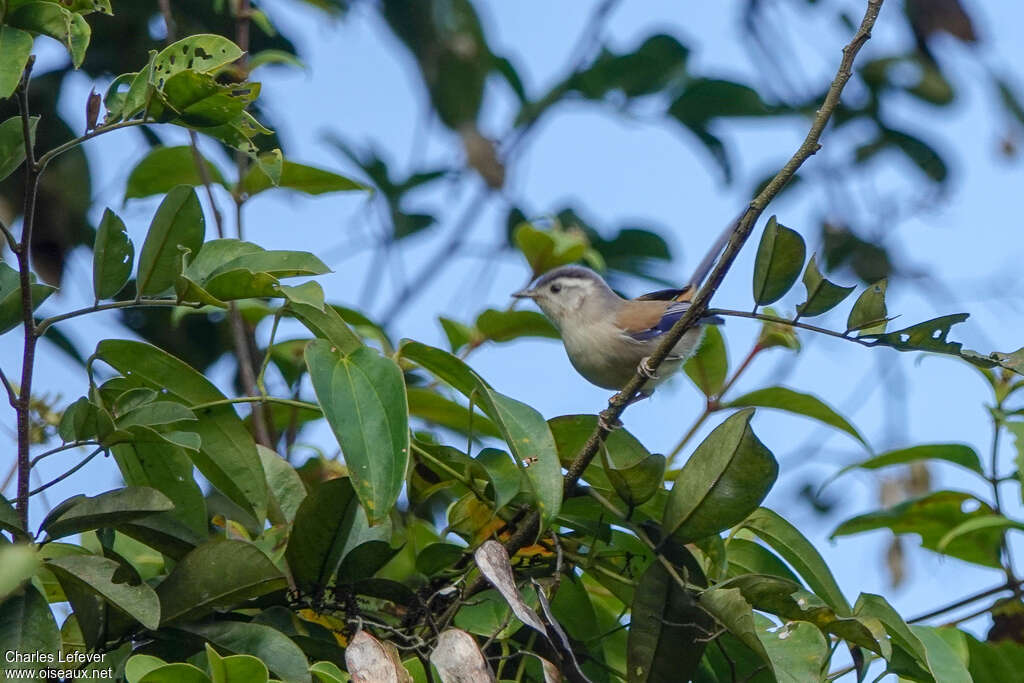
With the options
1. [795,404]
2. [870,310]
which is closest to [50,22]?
[870,310]

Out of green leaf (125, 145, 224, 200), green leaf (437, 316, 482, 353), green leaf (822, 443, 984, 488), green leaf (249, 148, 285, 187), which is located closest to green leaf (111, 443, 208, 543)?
green leaf (249, 148, 285, 187)

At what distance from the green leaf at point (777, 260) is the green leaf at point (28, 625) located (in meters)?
1.30

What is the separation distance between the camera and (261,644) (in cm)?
187

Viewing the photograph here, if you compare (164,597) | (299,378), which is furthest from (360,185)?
(164,597)

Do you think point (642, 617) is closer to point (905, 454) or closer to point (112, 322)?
point (905, 454)

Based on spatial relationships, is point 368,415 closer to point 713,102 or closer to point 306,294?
point 306,294

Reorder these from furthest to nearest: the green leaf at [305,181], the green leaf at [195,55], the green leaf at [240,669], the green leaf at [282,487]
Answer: the green leaf at [305,181]
the green leaf at [282,487]
the green leaf at [195,55]
the green leaf at [240,669]

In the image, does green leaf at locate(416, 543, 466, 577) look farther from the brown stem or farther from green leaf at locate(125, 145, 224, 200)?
green leaf at locate(125, 145, 224, 200)

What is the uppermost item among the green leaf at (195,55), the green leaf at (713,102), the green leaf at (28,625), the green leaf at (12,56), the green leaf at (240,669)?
the green leaf at (713,102)

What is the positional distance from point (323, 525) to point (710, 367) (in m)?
1.28

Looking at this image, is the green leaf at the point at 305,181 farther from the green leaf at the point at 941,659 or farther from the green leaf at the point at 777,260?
the green leaf at the point at 941,659

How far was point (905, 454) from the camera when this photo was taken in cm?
266

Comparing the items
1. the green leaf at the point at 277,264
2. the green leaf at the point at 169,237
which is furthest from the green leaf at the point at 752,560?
the green leaf at the point at 169,237

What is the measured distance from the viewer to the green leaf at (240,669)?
1595 millimetres
